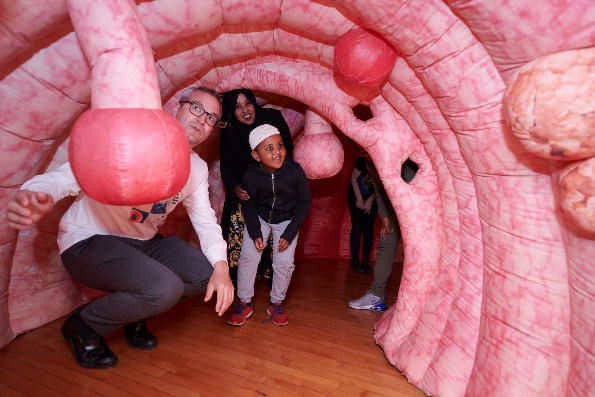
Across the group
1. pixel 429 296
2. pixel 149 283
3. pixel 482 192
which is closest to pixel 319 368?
pixel 429 296

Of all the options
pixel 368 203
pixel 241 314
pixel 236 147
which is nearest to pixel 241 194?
pixel 236 147

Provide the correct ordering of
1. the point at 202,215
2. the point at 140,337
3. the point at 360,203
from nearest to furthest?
the point at 202,215, the point at 140,337, the point at 360,203

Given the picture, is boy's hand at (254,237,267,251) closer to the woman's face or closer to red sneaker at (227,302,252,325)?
red sneaker at (227,302,252,325)

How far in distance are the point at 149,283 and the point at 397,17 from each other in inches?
52.7

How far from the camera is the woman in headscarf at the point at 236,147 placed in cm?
245

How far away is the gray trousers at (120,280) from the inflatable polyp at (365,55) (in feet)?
3.70

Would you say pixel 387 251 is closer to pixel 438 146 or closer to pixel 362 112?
pixel 438 146

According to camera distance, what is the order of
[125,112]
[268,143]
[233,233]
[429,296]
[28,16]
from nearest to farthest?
[125,112] < [28,16] < [429,296] < [268,143] < [233,233]

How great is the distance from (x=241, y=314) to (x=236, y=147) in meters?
0.99

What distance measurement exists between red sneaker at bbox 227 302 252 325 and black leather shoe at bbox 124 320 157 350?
0.44 metres

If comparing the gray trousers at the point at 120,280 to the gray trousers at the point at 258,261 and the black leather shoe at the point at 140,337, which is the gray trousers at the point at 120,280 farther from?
the gray trousers at the point at 258,261

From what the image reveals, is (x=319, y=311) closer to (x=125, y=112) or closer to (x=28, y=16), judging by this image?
(x=125, y=112)

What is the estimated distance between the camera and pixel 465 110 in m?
1.41

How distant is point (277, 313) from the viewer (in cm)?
242
